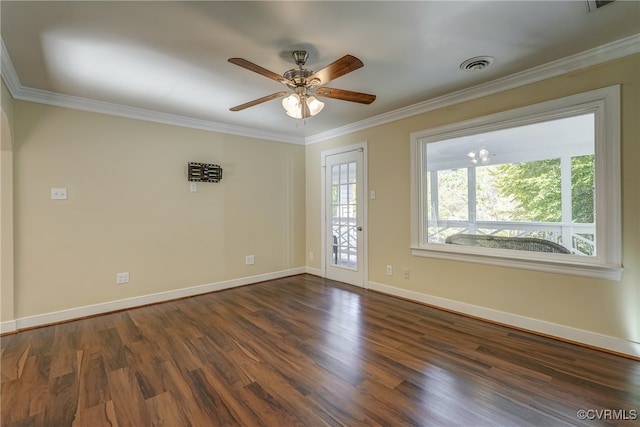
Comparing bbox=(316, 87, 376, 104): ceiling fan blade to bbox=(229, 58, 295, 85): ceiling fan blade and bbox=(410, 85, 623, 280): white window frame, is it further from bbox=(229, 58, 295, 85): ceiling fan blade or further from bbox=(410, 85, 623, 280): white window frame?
bbox=(410, 85, 623, 280): white window frame

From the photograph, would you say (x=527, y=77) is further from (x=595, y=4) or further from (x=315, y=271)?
(x=315, y=271)

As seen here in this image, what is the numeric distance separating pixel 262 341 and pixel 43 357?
179 cm

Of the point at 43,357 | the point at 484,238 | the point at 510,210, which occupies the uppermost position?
the point at 510,210

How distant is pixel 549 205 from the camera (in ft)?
9.30

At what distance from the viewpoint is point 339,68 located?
79.1 inches

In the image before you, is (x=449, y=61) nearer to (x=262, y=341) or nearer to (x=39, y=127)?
(x=262, y=341)

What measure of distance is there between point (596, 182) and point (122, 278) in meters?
5.00

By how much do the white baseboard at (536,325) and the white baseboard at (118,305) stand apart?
2.44 meters

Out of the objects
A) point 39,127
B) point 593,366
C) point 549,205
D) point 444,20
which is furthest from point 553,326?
point 39,127

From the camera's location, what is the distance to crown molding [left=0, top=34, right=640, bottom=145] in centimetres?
235

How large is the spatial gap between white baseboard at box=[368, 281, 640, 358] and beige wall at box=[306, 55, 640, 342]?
41 millimetres

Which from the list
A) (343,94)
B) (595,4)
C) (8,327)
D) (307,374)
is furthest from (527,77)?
(8,327)

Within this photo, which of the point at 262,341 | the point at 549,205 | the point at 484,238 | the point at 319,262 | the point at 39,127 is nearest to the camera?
the point at 262,341

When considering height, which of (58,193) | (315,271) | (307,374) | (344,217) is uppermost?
(58,193)
